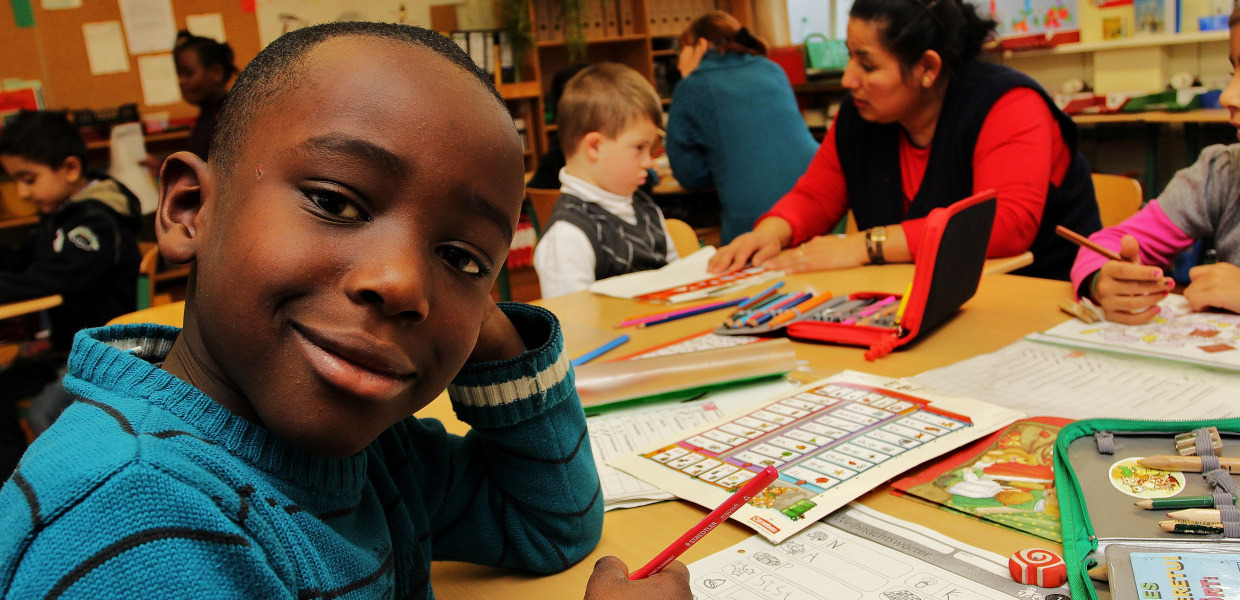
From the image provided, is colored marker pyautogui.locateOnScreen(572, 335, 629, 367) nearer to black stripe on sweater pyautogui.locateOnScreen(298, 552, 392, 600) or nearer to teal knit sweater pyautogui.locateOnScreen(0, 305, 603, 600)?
teal knit sweater pyautogui.locateOnScreen(0, 305, 603, 600)

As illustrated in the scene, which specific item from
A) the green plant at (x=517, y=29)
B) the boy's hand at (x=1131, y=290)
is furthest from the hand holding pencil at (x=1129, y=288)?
the green plant at (x=517, y=29)

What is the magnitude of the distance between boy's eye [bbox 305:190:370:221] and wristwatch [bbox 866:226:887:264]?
147 centimetres

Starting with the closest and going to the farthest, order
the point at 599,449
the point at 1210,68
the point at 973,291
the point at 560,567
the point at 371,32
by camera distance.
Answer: the point at 371,32 < the point at 560,567 < the point at 599,449 < the point at 973,291 < the point at 1210,68

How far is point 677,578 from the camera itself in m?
0.59

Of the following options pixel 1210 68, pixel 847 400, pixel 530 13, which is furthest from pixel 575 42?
pixel 847 400

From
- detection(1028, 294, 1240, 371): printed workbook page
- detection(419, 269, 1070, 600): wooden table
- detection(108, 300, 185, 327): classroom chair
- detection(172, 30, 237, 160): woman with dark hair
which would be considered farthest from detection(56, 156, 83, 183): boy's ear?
detection(1028, 294, 1240, 371): printed workbook page

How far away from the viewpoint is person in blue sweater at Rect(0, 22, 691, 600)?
1.34 ft

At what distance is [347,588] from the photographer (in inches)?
20.8

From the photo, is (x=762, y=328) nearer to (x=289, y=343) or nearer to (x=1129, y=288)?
(x=1129, y=288)

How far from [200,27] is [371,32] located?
525 centimetres

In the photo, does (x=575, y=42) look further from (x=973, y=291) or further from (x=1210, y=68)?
(x=973, y=291)

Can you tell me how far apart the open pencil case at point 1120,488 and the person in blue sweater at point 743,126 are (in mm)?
2330

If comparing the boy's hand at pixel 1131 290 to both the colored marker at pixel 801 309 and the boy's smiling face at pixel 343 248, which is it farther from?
the boy's smiling face at pixel 343 248

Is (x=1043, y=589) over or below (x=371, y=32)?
below
